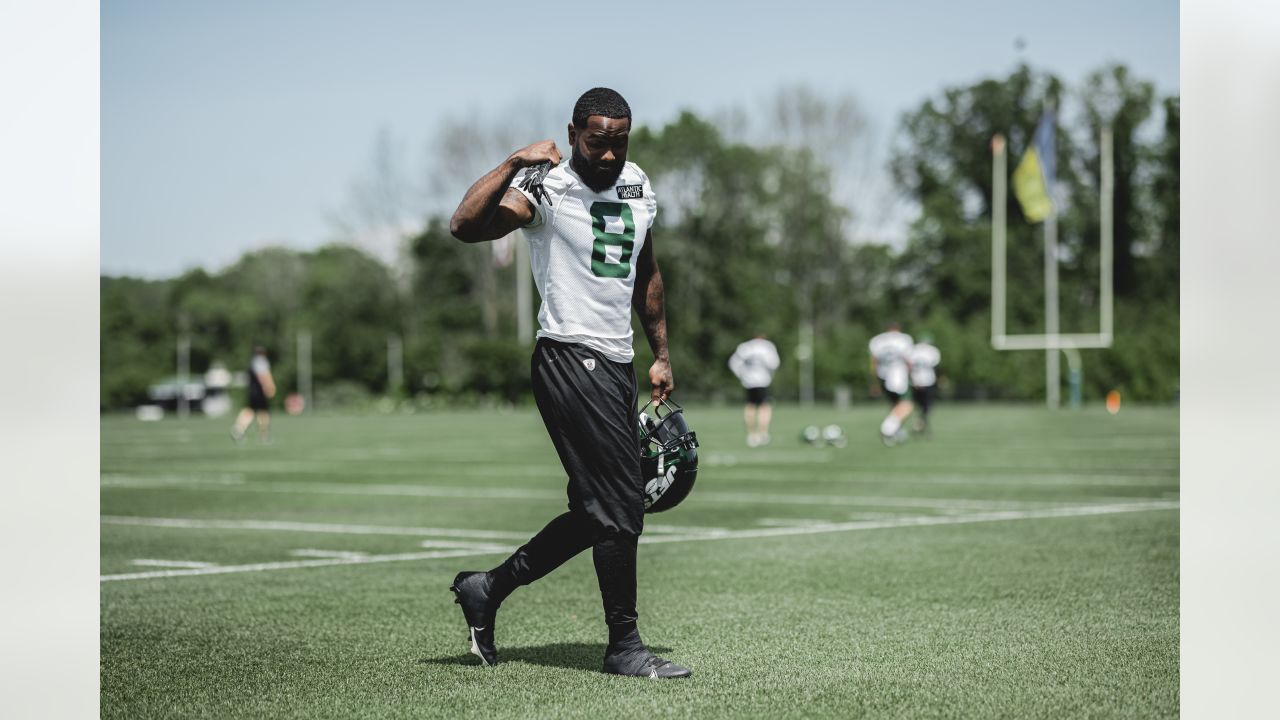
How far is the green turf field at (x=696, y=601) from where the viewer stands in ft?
16.3

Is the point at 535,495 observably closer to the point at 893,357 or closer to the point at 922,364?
the point at 893,357

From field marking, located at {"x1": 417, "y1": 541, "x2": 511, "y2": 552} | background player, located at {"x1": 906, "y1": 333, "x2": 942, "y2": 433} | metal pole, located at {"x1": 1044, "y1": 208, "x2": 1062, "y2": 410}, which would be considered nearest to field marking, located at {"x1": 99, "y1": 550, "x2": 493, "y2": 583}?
field marking, located at {"x1": 417, "y1": 541, "x2": 511, "y2": 552}

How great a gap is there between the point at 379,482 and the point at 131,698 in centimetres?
1175

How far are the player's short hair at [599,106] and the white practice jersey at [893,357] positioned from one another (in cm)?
2063

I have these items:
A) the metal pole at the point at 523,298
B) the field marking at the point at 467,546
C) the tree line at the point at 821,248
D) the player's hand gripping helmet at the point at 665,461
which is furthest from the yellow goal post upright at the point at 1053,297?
the player's hand gripping helmet at the point at 665,461

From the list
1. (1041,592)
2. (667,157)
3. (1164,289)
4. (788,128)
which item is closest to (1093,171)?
(1164,289)

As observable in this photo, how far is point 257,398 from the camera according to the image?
97.3ft

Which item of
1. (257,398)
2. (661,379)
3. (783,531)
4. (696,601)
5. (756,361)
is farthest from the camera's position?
(257,398)

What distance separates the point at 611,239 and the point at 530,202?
333mm

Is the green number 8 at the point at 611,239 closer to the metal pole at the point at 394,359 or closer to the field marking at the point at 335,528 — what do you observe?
the field marking at the point at 335,528

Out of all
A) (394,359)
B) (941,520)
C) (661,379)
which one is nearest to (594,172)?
(661,379)
